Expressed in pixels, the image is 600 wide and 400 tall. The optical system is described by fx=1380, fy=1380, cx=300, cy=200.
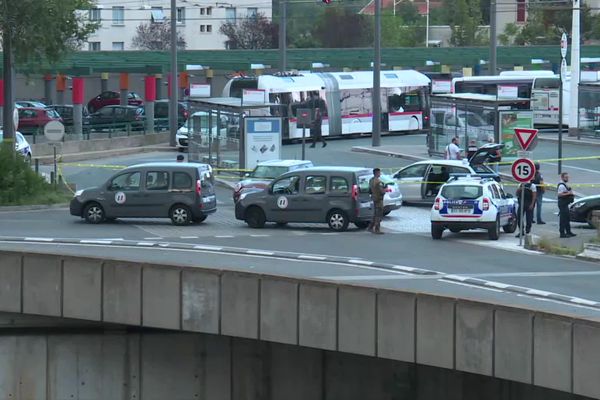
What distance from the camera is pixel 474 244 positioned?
2973cm

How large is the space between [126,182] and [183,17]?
81.7 metres

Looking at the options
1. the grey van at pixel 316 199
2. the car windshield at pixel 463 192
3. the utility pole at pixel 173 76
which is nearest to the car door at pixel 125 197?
the grey van at pixel 316 199

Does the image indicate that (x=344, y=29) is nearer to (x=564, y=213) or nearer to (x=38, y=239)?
(x=564, y=213)

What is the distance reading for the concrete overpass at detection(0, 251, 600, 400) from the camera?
18.6 meters

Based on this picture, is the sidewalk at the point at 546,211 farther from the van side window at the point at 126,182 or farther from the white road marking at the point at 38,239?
the white road marking at the point at 38,239

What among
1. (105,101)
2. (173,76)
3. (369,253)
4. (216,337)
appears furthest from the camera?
(105,101)

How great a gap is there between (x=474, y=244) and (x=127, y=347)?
10.6 m

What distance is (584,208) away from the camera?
107ft

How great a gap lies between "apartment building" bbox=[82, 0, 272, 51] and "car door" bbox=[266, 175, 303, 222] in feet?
258

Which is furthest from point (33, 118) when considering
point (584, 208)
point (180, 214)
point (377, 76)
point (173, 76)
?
point (584, 208)

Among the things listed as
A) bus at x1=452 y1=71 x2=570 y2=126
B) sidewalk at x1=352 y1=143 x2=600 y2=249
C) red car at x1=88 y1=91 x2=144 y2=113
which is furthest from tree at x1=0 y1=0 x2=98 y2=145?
red car at x1=88 y1=91 x2=144 y2=113

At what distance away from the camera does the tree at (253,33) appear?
366 ft

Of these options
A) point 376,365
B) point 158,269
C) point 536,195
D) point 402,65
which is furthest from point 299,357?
point 402,65

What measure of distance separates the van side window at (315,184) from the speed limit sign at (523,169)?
15.0 ft
